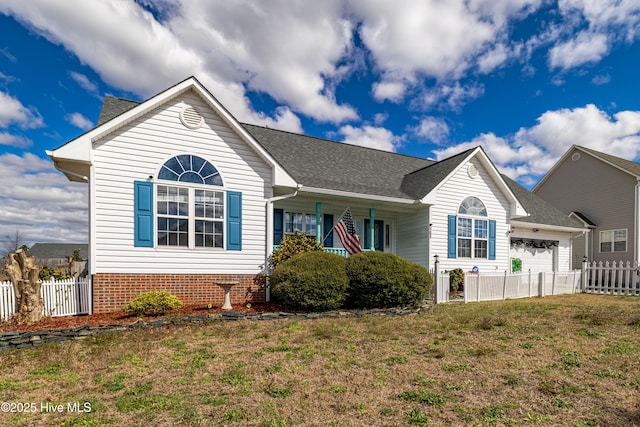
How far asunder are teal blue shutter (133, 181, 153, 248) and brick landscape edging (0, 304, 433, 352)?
268 centimetres

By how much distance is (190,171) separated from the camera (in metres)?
10.6

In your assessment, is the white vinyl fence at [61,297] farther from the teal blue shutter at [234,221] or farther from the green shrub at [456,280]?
the green shrub at [456,280]

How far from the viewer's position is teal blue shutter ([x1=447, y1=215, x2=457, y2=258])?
15117 millimetres

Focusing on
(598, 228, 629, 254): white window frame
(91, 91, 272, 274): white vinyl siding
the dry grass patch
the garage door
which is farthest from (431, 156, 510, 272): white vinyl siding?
(598, 228, 629, 254): white window frame

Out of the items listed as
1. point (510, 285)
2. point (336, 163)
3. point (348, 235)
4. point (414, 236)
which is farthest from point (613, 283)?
point (336, 163)

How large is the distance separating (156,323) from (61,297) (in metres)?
3.11

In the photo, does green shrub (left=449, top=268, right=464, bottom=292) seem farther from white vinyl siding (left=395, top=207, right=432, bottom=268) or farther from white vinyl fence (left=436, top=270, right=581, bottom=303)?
white vinyl siding (left=395, top=207, right=432, bottom=268)

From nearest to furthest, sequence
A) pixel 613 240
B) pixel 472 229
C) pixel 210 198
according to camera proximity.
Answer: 1. pixel 210 198
2. pixel 472 229
3. pixel 613 240

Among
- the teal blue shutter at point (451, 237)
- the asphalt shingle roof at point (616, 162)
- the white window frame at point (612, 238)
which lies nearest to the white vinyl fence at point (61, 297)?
the teal blue shutter at point (451, 237)

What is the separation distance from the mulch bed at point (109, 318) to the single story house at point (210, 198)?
58 cm

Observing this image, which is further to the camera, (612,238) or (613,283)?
(612,238)

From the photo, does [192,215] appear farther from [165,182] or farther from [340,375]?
[340,375]

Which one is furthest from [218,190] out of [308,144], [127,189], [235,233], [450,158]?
[450,158]

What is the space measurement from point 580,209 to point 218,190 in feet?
77.0
